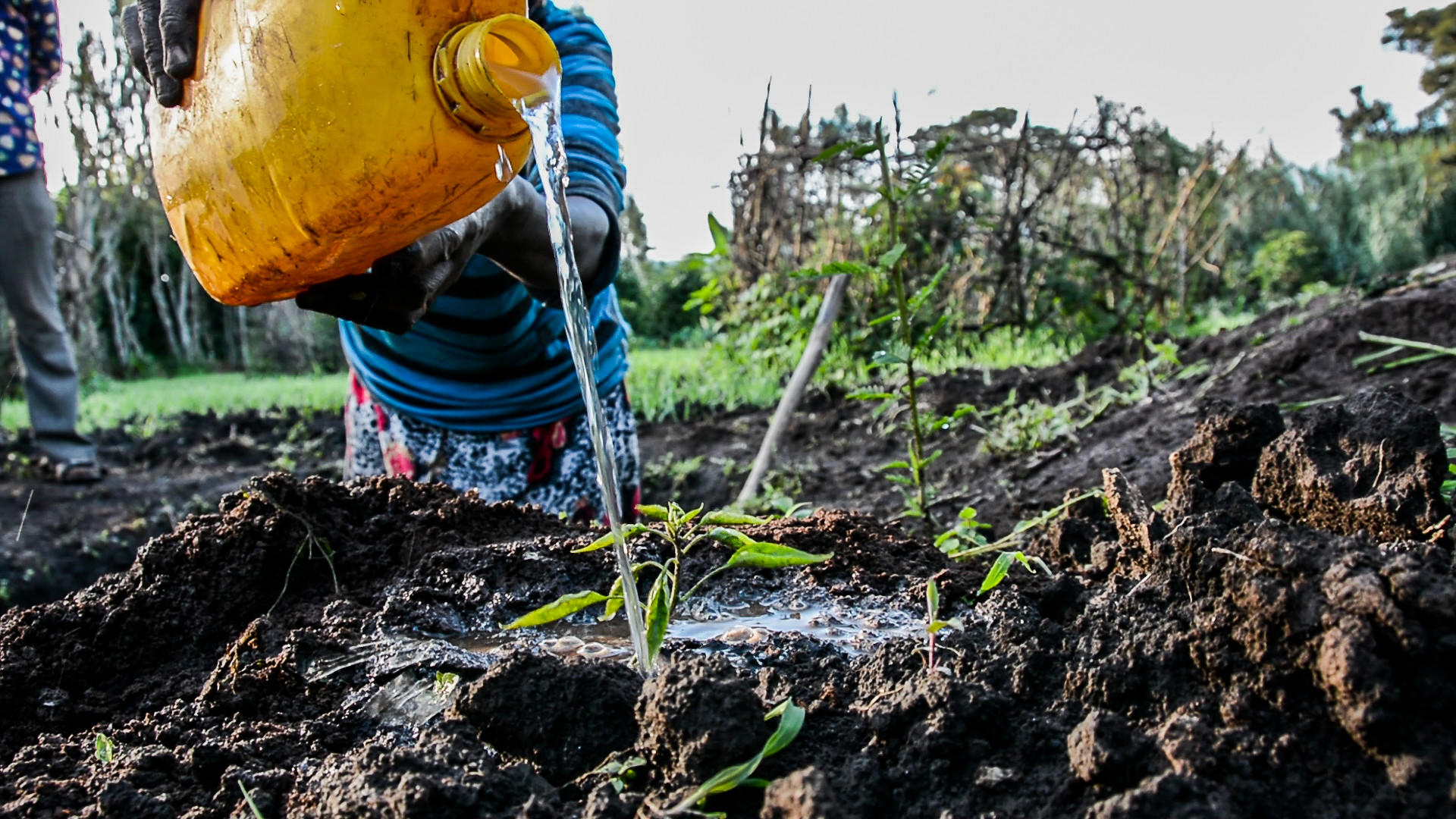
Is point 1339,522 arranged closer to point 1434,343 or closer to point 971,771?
point 971,771

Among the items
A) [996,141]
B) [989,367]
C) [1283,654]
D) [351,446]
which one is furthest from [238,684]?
[996,141]

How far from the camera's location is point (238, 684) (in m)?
1.27

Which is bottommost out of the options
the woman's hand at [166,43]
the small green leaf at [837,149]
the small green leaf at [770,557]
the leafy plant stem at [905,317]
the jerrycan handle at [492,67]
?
the small green leaf at [770,557]

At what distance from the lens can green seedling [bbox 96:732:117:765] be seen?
3.70ft

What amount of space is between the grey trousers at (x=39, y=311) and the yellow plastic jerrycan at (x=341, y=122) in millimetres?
4360

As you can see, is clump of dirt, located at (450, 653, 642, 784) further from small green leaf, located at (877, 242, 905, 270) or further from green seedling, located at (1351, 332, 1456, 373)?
green seedling, located at (1351, 332, 1456, 373)

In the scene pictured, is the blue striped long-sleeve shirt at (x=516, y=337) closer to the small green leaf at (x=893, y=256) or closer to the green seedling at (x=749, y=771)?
the small green leaf at (x=893, y=256)

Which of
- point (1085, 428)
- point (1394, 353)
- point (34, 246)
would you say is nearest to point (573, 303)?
point (1085, 428)

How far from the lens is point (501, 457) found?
3146mm

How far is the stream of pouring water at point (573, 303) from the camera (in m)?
1.20

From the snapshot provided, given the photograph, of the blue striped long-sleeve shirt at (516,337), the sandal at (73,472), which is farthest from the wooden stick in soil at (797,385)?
Result: the sandal at (73,472)

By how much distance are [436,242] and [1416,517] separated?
4.74 ft

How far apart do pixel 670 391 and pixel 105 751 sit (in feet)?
18.5

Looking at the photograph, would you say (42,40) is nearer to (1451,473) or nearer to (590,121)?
(590,121)
